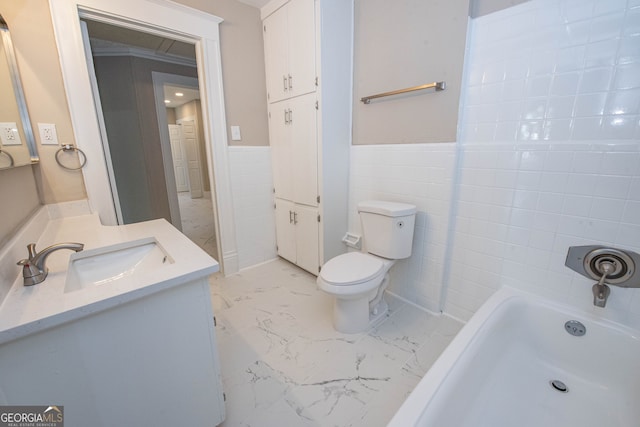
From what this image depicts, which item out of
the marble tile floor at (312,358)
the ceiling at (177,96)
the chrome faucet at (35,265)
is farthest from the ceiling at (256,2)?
the ceiling at (177,96)

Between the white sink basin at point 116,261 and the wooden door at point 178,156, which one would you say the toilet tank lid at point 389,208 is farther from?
the wooden door at point 178,156

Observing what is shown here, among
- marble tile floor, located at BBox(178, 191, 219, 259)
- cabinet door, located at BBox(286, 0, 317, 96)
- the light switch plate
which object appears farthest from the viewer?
marble tile floor, located at BBox(178, 191, 219, 259)

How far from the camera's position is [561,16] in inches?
47.0

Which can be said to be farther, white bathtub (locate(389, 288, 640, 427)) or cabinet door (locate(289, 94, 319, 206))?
cabinet door (locate(289, 94, 319, 206))

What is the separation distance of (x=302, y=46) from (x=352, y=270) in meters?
1.66

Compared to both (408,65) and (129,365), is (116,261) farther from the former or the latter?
(408,65)

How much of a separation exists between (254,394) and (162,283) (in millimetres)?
830

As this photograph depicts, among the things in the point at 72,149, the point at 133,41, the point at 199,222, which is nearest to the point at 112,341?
the point at 72,149

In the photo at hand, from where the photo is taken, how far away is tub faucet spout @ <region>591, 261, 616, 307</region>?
115 centimetres

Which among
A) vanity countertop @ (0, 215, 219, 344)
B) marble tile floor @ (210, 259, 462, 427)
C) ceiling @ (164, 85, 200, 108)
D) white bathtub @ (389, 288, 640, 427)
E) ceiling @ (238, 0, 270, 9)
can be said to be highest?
ceiling @ (238, 0, 270, 9)

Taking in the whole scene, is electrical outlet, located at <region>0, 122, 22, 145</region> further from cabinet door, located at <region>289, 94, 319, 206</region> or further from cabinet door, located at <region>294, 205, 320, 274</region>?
cabinet door, located at <region>294, 205, 320, 274</region>

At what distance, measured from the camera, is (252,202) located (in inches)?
97.3

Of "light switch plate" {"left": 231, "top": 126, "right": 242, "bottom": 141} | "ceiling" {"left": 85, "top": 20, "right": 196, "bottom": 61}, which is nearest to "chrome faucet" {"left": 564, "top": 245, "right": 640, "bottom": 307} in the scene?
"light switch plate" {"left": 231, "top": 126, "right": 242, "bottom": 141}

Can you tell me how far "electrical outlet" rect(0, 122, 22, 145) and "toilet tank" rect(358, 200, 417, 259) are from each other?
1.78 m
